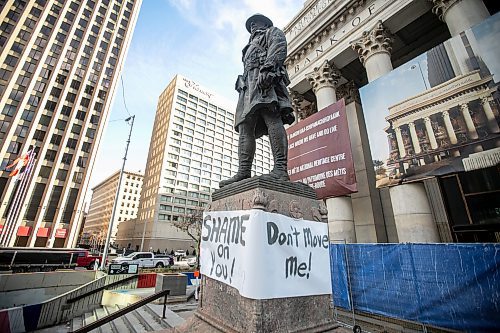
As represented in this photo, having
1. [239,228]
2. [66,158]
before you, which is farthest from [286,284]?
[66,158]

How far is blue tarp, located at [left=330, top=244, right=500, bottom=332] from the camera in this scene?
4.61m

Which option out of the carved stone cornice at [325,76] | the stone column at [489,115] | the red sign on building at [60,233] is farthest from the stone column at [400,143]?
the red sign on building at [60,233]

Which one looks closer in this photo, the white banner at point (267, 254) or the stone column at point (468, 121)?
the white banner at point (267, 254)

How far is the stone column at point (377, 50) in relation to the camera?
10695 mm

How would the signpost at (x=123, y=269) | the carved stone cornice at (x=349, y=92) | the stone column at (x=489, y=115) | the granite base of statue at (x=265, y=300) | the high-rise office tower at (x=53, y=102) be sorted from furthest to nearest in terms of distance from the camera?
the high-rise office tower at (x=53, y=102), the carved stone cornice at (x=349, y=92), the signpost at (x=123, y=269), the stone column at (x=489, y=115), the granite base of statue at (x=265, y=300)

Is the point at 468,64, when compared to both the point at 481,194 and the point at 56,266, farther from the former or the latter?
the point at 56,266

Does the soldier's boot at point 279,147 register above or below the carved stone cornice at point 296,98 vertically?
below

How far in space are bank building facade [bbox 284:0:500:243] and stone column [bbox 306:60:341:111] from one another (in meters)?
0.06

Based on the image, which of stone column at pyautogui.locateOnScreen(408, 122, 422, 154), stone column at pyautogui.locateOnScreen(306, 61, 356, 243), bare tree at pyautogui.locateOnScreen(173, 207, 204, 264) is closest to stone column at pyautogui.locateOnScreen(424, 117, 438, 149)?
stone column at pyautogui.locateOnScreen(408, 122, 422, 154)

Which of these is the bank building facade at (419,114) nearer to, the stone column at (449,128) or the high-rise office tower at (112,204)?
the stone column at (449,128)

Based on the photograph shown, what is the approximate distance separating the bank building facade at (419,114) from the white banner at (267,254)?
7316mm

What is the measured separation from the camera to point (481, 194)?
30.1 ft

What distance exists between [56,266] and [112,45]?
154 ft

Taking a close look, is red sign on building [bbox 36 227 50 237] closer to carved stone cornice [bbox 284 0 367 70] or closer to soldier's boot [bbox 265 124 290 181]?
carved stone cornice [bbox 284 0 367 70]
